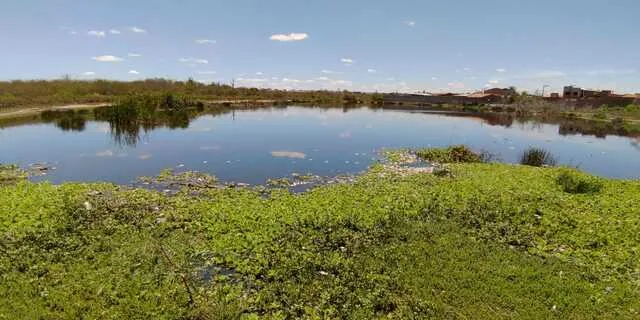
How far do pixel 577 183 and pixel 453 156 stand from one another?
8.54 metres

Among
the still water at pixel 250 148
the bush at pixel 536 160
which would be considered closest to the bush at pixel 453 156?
the bush at pixel 536 160

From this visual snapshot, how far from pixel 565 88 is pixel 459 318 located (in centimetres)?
12259

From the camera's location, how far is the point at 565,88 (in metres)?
108

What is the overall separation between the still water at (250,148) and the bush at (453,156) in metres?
3.28

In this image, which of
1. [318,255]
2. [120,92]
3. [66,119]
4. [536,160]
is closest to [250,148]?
[536,160]

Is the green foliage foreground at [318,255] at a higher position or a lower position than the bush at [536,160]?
lower

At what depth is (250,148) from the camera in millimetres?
26859

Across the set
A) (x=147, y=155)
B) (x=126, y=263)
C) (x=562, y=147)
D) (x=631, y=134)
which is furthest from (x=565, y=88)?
(x=126, y=263)

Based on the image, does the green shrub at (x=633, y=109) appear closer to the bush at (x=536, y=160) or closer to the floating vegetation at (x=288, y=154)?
the bush at (x=536, y=160)

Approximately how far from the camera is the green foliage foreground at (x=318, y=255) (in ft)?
22.9

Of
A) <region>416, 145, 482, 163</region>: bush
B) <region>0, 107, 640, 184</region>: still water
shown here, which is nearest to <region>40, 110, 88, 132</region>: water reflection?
<region>0, 107, 640, 184</region>: still water

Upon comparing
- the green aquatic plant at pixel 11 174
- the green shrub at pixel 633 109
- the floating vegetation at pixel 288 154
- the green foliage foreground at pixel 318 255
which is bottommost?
the green foliage foreground at pixel 318 255

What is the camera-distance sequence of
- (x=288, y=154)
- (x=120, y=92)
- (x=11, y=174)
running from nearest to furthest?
(x=11, y=174)
(x=288, y=154)
(x=120, y=92)

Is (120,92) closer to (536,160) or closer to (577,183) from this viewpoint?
(536,160)
